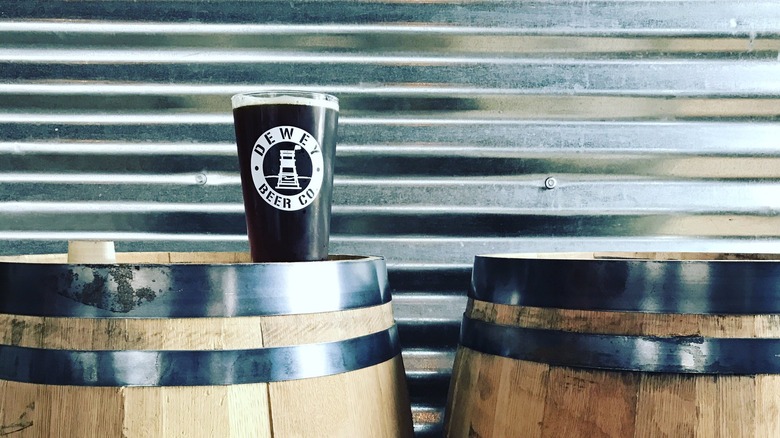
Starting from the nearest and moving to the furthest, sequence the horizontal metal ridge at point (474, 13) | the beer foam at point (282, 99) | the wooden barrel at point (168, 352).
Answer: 1. the wooden barrel at point (168, 352)
2. the beer foam at point (282, 99)
3. the horizontal metal ridge at point (474, 13)

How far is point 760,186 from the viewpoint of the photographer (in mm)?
2191

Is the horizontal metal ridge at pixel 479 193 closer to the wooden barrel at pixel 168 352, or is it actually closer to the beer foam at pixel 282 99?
the beer foam at pixel 282 99

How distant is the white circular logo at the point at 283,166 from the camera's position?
57.8 inches

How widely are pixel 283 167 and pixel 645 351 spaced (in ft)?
2.81

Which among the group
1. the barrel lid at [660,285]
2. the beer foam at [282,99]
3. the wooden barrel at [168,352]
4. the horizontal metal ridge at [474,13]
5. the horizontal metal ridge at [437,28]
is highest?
the horizontal metal ridge at [474,13]

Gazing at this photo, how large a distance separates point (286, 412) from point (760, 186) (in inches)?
71.4

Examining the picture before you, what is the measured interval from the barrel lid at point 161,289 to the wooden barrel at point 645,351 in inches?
17.9

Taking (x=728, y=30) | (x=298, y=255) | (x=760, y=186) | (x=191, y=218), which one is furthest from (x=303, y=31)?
(x=760, y=186)

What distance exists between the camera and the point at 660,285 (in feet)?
4.05

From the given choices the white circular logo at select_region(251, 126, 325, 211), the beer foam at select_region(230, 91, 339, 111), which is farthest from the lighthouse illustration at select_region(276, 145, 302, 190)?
the beer foam at select_region(230, 91, 339, 111)

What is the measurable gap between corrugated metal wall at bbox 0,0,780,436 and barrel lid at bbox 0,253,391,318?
0.89 metres

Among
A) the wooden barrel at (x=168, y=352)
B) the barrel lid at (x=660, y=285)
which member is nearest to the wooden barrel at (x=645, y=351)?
the barrel lid at (x=660, y=285)

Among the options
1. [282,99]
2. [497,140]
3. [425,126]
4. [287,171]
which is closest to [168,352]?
[287,171]

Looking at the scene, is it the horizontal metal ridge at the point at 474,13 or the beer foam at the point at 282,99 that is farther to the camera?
the horizontal metal ridge at the point at 474,13
